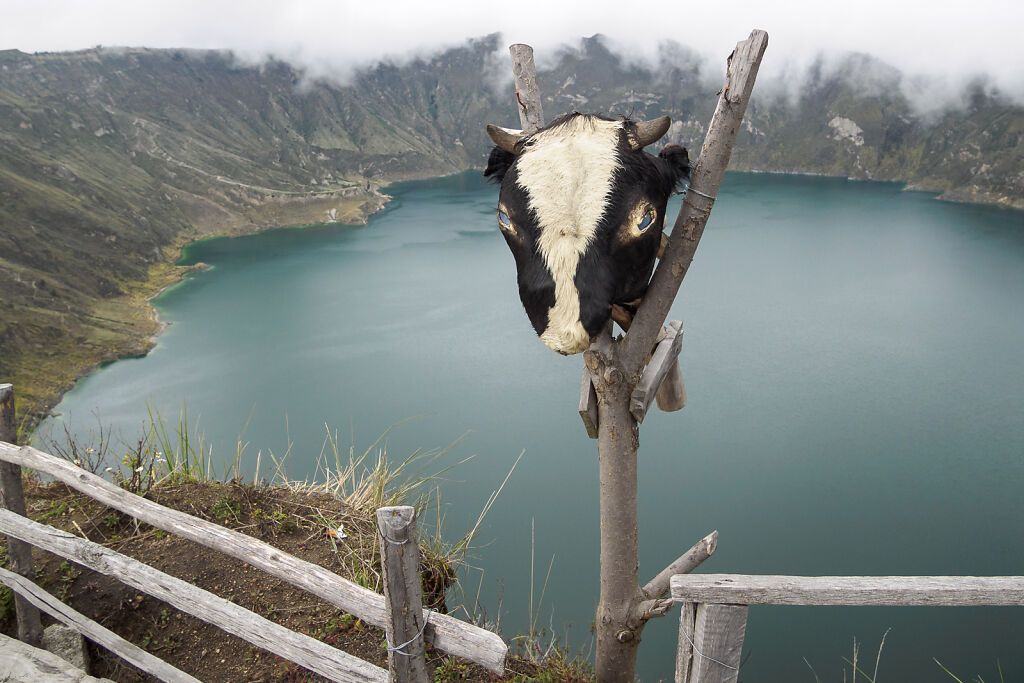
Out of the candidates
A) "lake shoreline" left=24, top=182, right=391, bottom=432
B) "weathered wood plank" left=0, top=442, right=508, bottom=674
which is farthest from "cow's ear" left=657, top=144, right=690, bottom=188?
"lake shoreline" left=24, top=182, right=391, bottom=432

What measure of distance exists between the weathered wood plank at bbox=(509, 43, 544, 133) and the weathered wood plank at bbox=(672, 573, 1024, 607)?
2.13 metres

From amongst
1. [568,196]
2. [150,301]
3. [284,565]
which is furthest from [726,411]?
[150,301]

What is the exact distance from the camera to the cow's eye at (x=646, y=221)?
2.12 meters

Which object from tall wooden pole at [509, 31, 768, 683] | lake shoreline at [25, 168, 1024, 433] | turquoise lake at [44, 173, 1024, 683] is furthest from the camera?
lake shoreline at [25, 168, 1024, 433]

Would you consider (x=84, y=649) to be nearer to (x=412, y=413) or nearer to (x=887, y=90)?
(x=412, y=413)


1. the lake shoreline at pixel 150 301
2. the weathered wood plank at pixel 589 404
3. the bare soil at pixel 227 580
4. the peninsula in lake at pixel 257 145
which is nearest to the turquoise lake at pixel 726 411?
the lake shoreline at pixel 150 301

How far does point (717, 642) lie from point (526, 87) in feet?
8.04

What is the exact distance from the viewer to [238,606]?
8.91ft

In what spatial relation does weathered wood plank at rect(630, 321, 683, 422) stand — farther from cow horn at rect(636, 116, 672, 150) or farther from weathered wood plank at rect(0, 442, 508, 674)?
weathered wood plank at rect(0, 442, 508, 674)

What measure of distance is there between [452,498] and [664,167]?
37.1 ft

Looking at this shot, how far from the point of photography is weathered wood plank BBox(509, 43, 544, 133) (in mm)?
2916

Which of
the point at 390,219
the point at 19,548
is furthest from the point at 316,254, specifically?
the point at 19,548

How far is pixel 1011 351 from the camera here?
19.8 meters

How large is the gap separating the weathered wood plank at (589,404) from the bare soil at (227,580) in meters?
1.57
